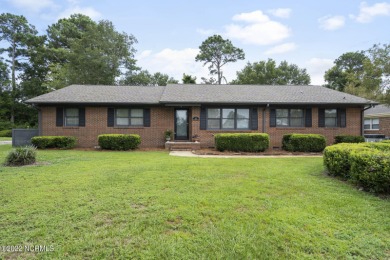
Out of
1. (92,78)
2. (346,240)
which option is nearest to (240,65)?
(92,78)

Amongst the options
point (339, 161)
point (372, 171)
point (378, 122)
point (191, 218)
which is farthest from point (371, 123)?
point (191, 218)

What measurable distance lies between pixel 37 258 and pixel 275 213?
3.10 m

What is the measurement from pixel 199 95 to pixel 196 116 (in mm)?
1696

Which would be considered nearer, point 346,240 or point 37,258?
point 37,258

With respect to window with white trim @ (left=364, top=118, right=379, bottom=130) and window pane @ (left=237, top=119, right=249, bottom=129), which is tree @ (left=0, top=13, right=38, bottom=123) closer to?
window pane @ (left=237, top=119, right=249, bottom=129)

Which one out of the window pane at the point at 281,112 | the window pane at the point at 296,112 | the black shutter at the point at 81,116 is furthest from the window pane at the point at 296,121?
the black shutter at the point at 81,116

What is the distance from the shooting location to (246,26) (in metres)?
18.1

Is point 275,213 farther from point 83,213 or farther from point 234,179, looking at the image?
point 83,213

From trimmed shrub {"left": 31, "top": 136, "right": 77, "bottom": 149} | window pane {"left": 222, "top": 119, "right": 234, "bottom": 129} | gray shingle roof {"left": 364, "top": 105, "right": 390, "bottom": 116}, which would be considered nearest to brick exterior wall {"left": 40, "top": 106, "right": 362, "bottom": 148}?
window pane {"left": 222, "top": 119, "right": 234, "bottom": 129}

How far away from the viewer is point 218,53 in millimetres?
36562

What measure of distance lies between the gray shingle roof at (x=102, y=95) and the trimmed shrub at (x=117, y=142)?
2203 mm

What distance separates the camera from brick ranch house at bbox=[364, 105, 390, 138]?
19609 mm

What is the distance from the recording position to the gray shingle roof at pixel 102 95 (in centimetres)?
1266

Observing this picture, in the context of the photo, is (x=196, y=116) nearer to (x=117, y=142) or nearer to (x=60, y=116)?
(x=117, y=142)
